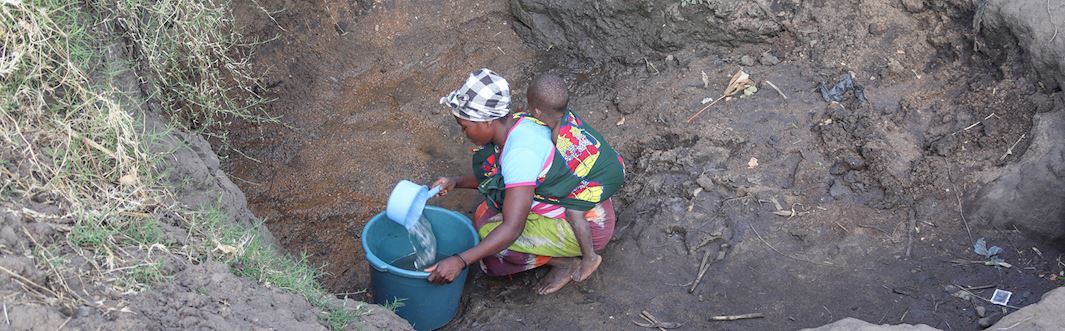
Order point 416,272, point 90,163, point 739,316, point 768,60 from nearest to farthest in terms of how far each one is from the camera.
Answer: point 90,163 < point 416,272 < point 739,316 < point 768,60

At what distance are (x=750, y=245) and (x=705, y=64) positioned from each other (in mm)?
1338

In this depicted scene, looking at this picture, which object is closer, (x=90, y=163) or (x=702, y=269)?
(x=90, y=163)

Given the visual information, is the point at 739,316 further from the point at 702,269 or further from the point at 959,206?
the point at 959,206

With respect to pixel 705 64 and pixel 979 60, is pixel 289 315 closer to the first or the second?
pixel 705 64

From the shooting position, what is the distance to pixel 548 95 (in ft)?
10.7

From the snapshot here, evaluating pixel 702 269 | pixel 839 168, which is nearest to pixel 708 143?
pixel 839 168

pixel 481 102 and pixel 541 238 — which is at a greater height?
pixel 481 102

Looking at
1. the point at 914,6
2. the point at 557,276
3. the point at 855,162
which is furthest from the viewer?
the point at 914,6

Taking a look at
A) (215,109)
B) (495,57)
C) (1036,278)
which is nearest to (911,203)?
(1036,278)

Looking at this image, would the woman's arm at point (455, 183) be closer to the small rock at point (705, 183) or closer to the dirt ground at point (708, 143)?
the dirt ground at point (708, 143)

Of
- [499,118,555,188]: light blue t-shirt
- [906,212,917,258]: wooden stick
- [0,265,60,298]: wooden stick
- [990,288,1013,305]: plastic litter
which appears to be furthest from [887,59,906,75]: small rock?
[0,265,60,298]: wooden stick

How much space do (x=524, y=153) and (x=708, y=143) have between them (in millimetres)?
1346

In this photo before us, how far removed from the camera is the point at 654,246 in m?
3.78

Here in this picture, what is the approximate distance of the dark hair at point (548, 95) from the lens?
3277mm
